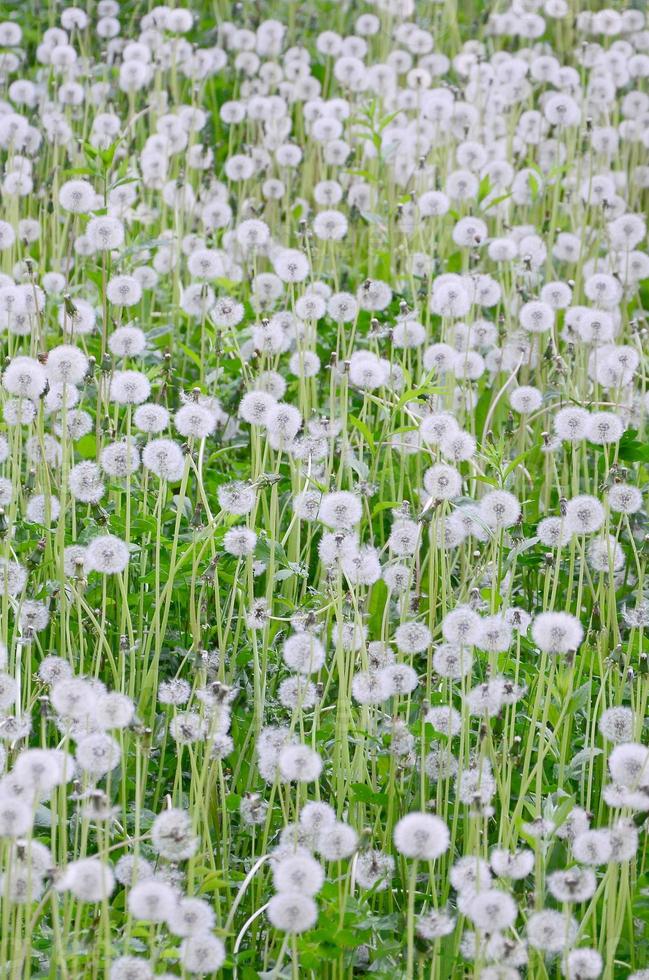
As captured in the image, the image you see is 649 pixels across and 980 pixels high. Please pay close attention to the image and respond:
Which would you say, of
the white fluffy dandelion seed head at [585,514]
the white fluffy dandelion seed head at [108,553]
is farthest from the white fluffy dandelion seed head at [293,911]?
the white fluffy dandelion seed head at [585,514]

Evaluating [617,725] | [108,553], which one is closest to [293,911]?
[617,725]

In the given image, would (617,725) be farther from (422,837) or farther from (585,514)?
(422,837)

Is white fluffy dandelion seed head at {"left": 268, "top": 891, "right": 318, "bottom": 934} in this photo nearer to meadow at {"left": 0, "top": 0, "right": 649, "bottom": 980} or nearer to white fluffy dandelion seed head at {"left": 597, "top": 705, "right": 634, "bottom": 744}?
meadow at {"left": 0, "top": 0, "right": 649, "bottom": 980}

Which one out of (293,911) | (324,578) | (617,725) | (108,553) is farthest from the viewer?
(324,578)

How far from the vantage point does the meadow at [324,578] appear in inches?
70.9

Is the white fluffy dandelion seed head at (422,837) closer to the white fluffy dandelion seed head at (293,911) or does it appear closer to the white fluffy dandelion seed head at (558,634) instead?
the white fluffy dandelion seed head at (293,911)

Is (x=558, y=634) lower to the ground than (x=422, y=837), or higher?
higher

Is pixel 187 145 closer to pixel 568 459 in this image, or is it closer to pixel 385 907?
pixel 568 459

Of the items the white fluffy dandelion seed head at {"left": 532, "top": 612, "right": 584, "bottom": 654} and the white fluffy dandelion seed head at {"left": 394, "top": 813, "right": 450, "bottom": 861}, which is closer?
the white fluffy dandelion seed head at {"left": 394, "top": 813, "right": 450, "bottom": 861}

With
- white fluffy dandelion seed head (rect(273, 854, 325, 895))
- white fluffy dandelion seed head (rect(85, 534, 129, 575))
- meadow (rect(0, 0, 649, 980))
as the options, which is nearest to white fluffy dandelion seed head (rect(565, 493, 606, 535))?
meadow (rect(0, 0, 649, 980))

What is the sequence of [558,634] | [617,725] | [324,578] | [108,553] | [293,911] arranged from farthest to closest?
1. [324,578]
2. [108,553]
3. [617,725]
4. [558,634]
5. [293,911]

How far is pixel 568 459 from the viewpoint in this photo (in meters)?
3.32

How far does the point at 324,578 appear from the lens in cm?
265

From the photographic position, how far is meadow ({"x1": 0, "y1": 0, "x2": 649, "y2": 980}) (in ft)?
5.91
